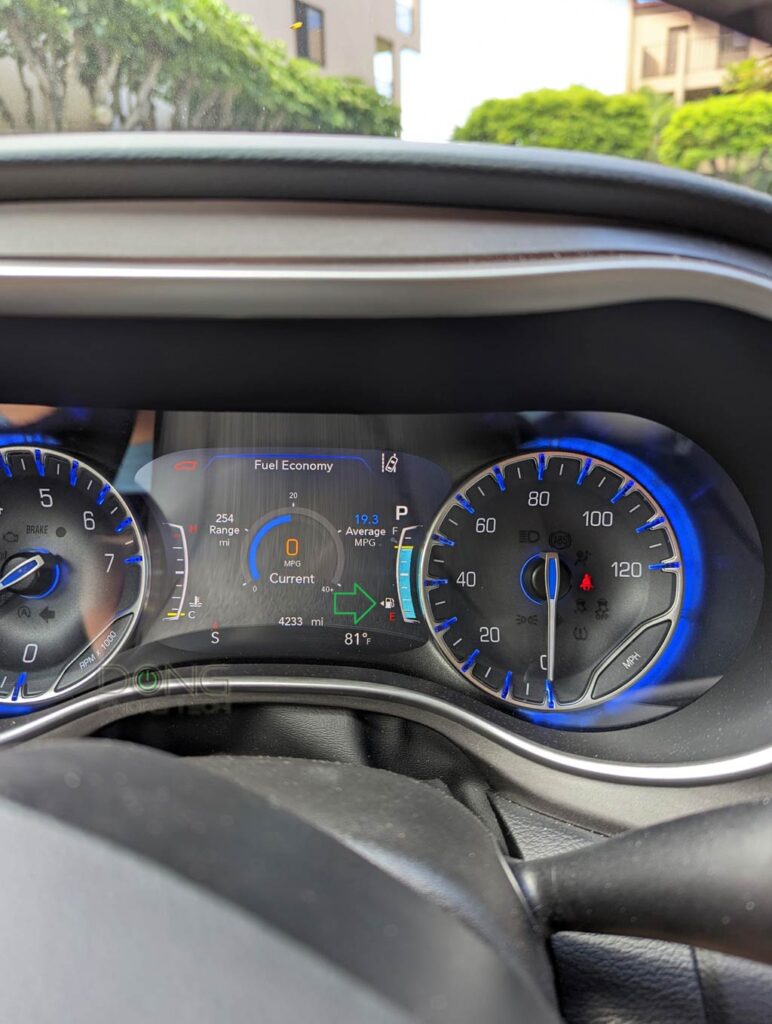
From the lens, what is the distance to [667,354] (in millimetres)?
1454

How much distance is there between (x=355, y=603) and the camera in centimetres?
194

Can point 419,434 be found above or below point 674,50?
below

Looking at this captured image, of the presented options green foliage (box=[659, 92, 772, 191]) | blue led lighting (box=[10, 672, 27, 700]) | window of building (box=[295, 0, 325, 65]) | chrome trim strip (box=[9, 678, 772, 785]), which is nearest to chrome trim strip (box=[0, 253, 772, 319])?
green foliage (box=[659, 92, 772, 191])

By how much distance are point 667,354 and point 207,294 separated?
2.47 feet

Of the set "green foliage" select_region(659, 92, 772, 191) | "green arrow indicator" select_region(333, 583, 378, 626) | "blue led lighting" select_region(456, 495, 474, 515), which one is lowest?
"green arrow indicator" select_region(333, 583, 378, 626)

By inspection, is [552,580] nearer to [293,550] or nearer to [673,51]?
[293,550]

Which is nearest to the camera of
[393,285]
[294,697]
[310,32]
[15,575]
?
[393,285]

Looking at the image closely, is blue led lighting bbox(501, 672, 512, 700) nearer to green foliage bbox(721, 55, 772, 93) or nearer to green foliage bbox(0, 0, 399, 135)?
green foliage bbox(0, 0, 399, 135)

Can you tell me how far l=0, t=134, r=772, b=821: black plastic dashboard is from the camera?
1.20 metres

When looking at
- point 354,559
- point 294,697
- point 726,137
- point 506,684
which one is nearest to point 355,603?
point 354,559

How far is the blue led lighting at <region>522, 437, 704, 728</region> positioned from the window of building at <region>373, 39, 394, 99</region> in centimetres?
77

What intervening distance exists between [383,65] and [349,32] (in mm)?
102

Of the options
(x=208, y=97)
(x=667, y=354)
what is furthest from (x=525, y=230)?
(x=208, y=97)

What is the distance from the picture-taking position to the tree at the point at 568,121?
1691mm
